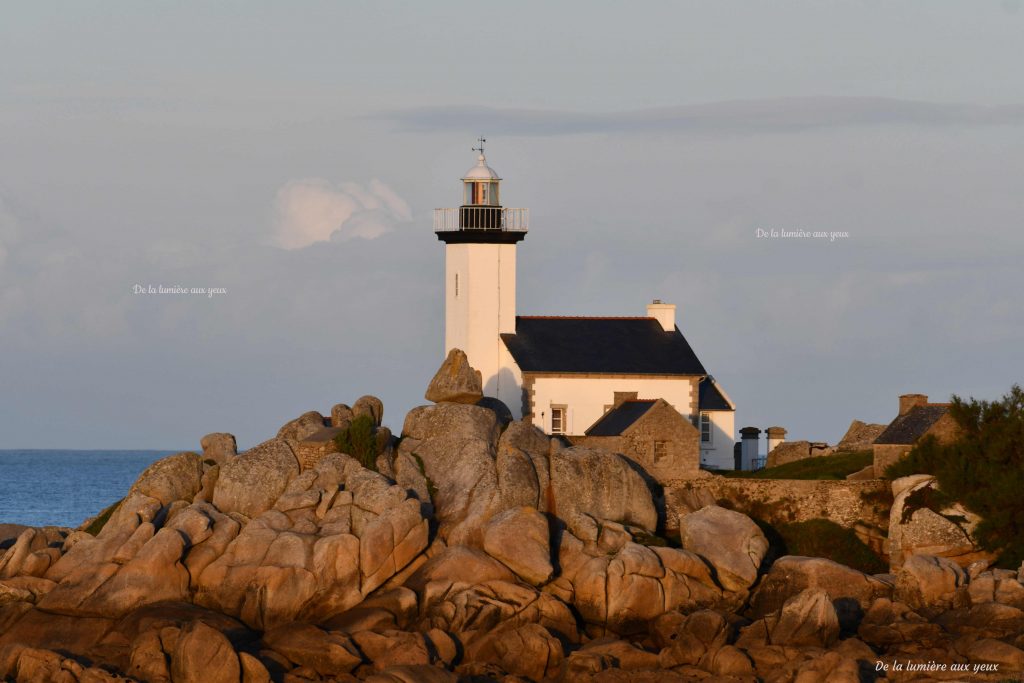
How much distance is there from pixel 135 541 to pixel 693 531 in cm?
1309

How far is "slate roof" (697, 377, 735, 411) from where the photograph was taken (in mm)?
51906

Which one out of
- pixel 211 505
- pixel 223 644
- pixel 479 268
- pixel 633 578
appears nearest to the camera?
pixel 223 644

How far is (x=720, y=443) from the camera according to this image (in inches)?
2050

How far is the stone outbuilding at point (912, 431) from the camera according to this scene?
43.8 metres

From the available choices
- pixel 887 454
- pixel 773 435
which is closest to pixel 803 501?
pixel 887 454

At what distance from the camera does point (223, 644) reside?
3231cm

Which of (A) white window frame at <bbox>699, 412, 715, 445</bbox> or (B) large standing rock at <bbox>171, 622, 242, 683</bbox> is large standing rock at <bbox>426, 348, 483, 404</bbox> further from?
(B) large standing rock at <bbox>171, 622, 242, 683</bbox>

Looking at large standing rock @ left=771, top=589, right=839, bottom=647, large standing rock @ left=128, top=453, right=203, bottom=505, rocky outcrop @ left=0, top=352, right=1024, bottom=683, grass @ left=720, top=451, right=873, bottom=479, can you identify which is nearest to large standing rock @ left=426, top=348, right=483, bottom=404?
rocky outcrop @ left=0, top=352, right=1024, bottom=683

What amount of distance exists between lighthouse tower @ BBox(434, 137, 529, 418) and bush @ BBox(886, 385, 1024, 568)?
12695 mm

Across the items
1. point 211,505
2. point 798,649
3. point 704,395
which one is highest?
point 704,395

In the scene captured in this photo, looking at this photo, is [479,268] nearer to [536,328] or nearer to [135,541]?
[536,328]

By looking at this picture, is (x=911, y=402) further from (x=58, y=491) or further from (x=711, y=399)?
(x=58, y=491)

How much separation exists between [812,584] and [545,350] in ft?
47.7

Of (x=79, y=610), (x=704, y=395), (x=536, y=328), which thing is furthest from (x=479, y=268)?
(x=79, y=610)
